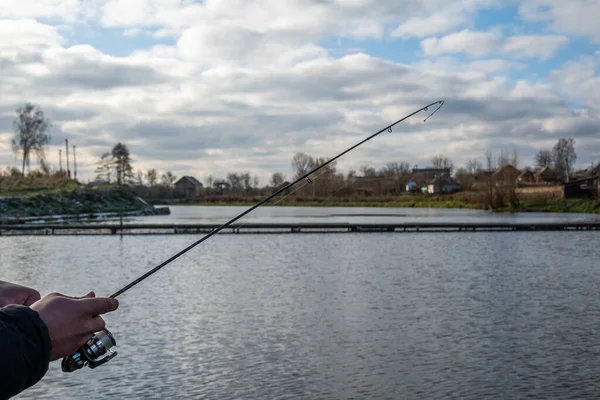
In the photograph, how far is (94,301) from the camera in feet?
6.78

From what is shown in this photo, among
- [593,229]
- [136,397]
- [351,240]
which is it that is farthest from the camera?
[593,229]

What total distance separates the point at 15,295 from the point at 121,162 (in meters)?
128

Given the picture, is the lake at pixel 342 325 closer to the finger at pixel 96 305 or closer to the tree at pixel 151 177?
the finger at pixel 96 305

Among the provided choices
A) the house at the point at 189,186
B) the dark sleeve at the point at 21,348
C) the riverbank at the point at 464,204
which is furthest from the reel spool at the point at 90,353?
the house at the point at 189,186

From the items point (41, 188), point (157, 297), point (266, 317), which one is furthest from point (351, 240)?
point (41, 188)

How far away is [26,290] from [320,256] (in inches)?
1185

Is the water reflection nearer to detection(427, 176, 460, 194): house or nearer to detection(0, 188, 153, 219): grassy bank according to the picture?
detection(0, 188, 153, 219): grassy bank

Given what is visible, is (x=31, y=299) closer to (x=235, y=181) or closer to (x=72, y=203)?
(x=72, y=203)

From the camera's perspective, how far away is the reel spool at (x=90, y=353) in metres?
2.34

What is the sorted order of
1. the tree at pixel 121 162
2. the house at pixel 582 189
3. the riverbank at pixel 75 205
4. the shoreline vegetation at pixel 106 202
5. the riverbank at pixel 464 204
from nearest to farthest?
the riverbank at pixel 75 205 → the shoreline vegetation at pixel 106 202 → the riverbank at pixel 464 204 → the house at pixel 582 189 → the tree at pixel 121 162

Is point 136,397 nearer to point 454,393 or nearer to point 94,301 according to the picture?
point 454,393

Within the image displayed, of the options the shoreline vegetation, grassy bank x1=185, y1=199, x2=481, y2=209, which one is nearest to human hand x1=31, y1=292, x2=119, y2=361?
the shoreline vegetation

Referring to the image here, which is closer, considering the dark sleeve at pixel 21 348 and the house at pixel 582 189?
the dark sleeve at pixel 21 348

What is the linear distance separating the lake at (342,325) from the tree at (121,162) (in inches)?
3741
